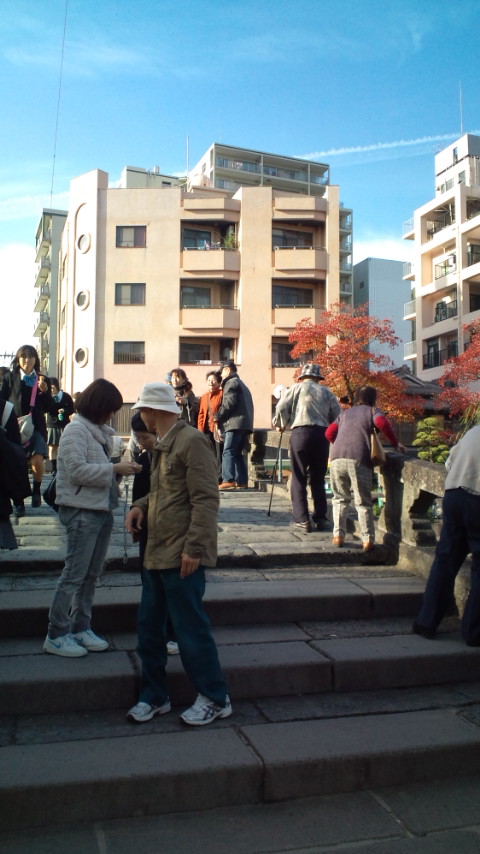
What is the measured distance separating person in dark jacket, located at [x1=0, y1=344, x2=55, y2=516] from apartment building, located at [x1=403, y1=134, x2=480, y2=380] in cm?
3189

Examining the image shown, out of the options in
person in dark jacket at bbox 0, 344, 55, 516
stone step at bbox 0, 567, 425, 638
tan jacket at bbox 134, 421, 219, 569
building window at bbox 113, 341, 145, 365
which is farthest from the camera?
building window at bbox 113, 341, 145, 365

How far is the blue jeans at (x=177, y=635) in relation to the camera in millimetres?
3715

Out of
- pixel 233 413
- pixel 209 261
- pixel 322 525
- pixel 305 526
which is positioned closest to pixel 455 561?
pixel 305 526

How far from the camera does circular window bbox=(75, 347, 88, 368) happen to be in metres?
34.5

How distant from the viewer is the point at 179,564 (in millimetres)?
3711

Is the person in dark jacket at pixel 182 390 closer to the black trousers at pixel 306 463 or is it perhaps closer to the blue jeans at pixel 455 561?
the black trousers at pixel 306 463

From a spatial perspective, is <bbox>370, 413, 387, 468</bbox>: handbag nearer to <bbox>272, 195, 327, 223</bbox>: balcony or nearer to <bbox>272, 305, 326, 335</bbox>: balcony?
<bbox>272, 305, 326, 335</bbox>: balcony

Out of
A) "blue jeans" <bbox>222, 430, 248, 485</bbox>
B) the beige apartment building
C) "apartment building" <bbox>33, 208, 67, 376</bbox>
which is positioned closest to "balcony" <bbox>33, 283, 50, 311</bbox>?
"apartment building" <bbox>33, 208, 67, 376</bbox>

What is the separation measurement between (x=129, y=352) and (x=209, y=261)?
242 inches

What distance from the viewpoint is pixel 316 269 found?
3562 cm

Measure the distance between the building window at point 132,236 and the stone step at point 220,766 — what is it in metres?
33.2

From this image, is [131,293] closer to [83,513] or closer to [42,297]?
[42,297]

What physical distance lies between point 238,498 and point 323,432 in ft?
9.53

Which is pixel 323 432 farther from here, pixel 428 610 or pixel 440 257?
pixel 440 257
